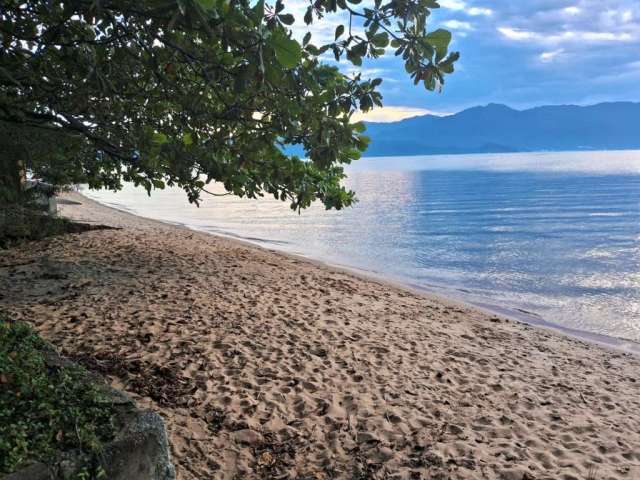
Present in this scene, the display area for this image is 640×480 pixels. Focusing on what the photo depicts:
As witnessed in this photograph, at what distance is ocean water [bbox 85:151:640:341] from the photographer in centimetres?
1569

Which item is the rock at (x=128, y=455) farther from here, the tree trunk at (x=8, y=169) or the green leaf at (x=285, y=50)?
the tree trunk at (x=8, y=169)

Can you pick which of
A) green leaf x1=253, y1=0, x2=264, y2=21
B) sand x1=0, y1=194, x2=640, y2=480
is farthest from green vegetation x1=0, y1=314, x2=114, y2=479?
green leaf x1=253, y1=0, x2=264, y2=21

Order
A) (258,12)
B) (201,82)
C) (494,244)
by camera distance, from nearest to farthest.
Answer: (258,12)
(201,82)
(494,244)

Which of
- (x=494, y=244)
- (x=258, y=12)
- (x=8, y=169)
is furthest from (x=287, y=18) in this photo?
(x=494, y=244)

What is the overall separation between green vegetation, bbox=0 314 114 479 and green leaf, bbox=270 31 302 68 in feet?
8.04

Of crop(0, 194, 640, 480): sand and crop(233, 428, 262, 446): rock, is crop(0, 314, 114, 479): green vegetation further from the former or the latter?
crop(233, 428, 262, 446): rock

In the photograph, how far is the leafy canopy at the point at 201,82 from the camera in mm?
3035

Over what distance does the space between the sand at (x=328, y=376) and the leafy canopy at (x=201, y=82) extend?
7.40 feet

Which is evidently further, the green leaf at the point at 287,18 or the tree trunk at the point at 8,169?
the tree trunk at the point at 8,169

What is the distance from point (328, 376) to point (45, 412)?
13.4 ft

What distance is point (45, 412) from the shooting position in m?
3.19

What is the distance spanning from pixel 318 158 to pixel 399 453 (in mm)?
2959

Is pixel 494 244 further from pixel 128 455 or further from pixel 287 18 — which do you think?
pixel 128 455

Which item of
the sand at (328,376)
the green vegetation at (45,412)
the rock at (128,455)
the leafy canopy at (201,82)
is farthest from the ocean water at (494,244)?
the green vegetation at (45,412)
